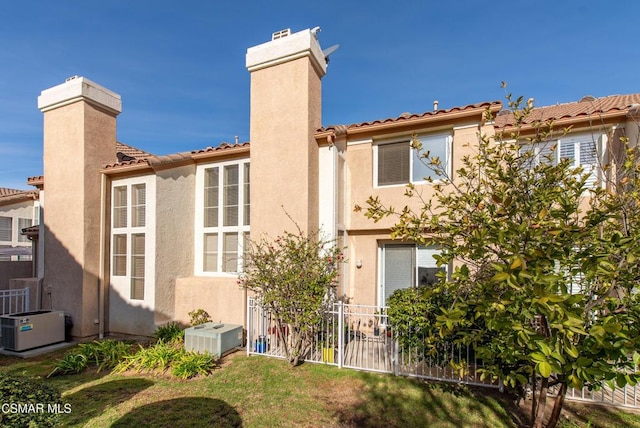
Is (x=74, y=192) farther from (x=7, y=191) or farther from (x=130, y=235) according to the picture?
(x=7, y=191)

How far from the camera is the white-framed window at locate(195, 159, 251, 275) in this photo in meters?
11.2

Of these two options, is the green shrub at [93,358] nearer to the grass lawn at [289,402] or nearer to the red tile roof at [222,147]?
the grass lawn at [289,402]

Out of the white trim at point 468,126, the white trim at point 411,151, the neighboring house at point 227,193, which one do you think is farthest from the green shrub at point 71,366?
the white trim at point 468,126

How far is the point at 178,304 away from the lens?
35.9 feet

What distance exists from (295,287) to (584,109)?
12534 mm

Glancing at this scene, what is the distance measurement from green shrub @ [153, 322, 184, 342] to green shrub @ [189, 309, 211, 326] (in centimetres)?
50

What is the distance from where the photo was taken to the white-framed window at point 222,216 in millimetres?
11164

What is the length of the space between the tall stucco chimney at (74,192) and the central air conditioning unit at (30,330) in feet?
1.98

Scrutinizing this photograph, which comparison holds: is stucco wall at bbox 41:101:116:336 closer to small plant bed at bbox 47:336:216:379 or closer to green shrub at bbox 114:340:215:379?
small plant bed at bbox 47:336:216:379

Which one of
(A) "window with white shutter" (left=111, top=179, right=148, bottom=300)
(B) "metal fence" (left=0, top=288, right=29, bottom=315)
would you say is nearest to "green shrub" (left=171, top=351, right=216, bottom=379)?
(A) "window with white shutter" (left=111, top=179, right=148, bottom=300)

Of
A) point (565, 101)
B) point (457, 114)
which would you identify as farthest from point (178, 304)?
point (565, 101)

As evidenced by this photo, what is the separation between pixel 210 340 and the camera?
8484mm

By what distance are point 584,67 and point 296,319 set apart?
12.2 metres

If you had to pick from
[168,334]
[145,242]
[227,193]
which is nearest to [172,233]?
[145,242]
